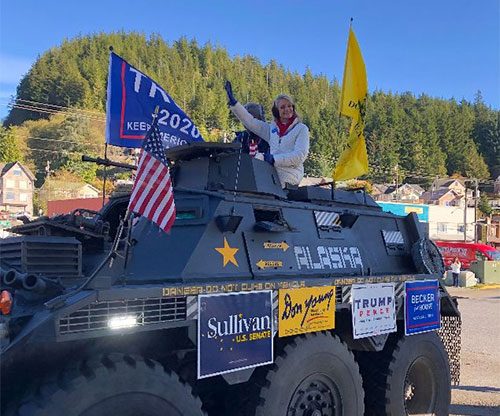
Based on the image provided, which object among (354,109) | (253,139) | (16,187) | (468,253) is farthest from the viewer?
(16,187)

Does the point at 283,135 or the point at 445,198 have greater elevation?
the point at 445,198

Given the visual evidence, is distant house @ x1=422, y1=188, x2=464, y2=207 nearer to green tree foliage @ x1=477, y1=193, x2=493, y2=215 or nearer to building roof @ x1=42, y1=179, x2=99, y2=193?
green tree foliage @ x1=477, y1=193, x2=493, y2=215

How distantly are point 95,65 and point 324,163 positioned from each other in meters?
56.9

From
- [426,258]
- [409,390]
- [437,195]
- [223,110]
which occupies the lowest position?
[409,390]

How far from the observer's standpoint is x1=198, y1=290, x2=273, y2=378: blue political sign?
3.90 meters

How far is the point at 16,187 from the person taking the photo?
6219 cm

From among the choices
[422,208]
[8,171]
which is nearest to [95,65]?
[8,171]

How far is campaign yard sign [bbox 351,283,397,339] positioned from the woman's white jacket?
4.86 feet

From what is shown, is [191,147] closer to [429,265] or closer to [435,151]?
[429,265]

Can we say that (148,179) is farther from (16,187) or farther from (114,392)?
(16,187)

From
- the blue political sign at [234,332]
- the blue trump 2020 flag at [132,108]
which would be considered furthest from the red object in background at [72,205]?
the blue political sign at [234,332]

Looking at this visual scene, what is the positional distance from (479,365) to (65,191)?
52.7 metres

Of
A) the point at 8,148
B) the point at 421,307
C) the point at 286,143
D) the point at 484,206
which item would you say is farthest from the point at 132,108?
the point at 484,206

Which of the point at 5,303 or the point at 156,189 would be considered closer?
the point at 5,303
